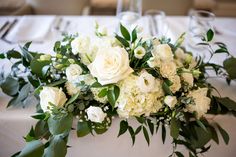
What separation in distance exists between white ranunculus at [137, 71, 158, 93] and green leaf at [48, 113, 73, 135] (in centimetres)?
19

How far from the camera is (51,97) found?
1.99ft

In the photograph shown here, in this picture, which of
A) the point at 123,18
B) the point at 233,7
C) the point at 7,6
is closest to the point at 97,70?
the point at 123,18

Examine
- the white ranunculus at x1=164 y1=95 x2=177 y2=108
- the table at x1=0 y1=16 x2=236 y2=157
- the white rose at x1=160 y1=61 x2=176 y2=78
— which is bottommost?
the table at x1=0 y1=16 x2=236 y2=157

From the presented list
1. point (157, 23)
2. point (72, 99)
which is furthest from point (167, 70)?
point (157, 23)

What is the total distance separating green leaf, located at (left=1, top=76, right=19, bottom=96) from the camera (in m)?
0.73

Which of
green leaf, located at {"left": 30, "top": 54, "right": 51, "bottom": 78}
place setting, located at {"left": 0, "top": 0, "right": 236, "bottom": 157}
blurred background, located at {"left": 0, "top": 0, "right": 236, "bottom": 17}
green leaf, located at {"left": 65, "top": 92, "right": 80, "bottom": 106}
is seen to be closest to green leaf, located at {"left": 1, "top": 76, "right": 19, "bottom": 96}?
place setting, located at {"left": 0, "top": 0, "right": 236, "bottom": 157}

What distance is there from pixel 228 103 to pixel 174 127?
0.22 meters

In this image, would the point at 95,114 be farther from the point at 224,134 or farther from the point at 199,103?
the point at 224,134

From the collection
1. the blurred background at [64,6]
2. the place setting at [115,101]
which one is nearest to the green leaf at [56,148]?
the place setting at [115,101]

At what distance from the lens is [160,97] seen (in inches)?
24.8

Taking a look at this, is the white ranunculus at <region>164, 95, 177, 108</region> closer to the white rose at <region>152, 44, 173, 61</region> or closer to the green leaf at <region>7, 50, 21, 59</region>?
the white rose at <region>152, 44, 173, 61</region>

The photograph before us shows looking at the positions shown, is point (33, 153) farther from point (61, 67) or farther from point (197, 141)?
point (197, 141)

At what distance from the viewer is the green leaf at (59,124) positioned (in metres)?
0.59

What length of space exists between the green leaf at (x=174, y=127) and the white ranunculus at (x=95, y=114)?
0.56ft
